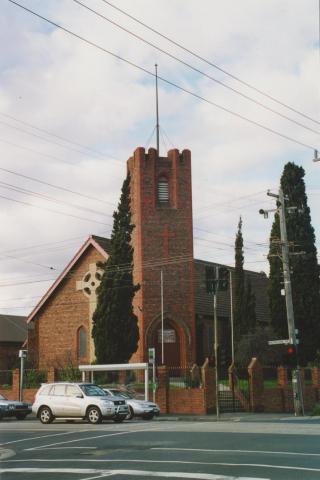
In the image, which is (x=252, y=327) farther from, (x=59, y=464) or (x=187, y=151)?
(x=59, y=464)

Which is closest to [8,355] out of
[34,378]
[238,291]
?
[238,291]

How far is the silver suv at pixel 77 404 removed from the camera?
79.4 feet

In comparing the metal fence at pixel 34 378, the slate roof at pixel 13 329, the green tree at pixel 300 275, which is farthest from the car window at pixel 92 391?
the slate roof at pixel 13 329

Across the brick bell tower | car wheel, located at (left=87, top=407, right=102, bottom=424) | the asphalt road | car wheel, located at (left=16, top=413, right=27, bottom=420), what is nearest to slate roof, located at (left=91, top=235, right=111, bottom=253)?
the brick bell tower

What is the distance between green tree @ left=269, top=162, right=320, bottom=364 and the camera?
1598 inches

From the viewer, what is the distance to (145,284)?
44250 millimetres

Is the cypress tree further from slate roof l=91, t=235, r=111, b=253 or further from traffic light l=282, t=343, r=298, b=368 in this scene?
traffic light l=282, t=343, r=298, b=368

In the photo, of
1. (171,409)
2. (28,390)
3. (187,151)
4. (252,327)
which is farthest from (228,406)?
(187,151)

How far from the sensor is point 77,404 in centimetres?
2447

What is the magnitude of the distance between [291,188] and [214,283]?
1590 centimetres

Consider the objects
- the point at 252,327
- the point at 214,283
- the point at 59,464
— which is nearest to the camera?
the point at 59,464

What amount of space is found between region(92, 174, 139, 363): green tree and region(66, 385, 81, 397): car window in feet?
48.1

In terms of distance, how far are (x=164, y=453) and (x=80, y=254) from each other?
3792 centimetres

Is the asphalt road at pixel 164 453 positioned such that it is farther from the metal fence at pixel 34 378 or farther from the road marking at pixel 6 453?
the metal fence at pixel 34 378
